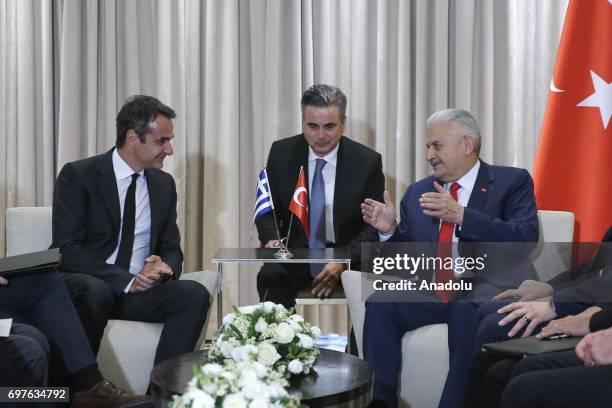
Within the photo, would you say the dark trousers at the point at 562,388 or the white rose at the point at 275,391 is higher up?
the white rose at the point at 275,391

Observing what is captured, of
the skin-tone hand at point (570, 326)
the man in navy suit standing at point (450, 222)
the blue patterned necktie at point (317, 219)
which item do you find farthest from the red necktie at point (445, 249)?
the blue patterned necktie at point (317, 219)

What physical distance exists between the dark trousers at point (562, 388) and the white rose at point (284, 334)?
71 centimetres

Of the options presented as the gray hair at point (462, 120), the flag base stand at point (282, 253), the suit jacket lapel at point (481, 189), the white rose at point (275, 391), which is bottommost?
the white rose at point (275, 391)

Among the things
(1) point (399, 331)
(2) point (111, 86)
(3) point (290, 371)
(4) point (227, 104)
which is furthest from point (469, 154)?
(2) point (111, 86)

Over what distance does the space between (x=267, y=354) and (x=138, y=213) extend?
1.82 meters

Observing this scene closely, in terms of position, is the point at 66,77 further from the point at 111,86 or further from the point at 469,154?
the point at 469,154

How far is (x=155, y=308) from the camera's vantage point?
3.96 meters

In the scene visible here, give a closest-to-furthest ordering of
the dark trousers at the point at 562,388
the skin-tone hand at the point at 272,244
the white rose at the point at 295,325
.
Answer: the dark trousers at the point at 562,388, the white rose at the point at 295,325, the skin-tone hand at the point at 272,244

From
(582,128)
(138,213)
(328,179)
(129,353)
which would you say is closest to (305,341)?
(129,353)

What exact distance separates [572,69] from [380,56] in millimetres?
1231

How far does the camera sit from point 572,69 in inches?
193

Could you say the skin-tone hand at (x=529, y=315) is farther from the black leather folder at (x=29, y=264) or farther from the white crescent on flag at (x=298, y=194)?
the black leather folder at (x=29, y=264)

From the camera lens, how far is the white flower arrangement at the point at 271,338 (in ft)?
9.11

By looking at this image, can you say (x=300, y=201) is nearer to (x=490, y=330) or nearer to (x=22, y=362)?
(x=490, y=330)
